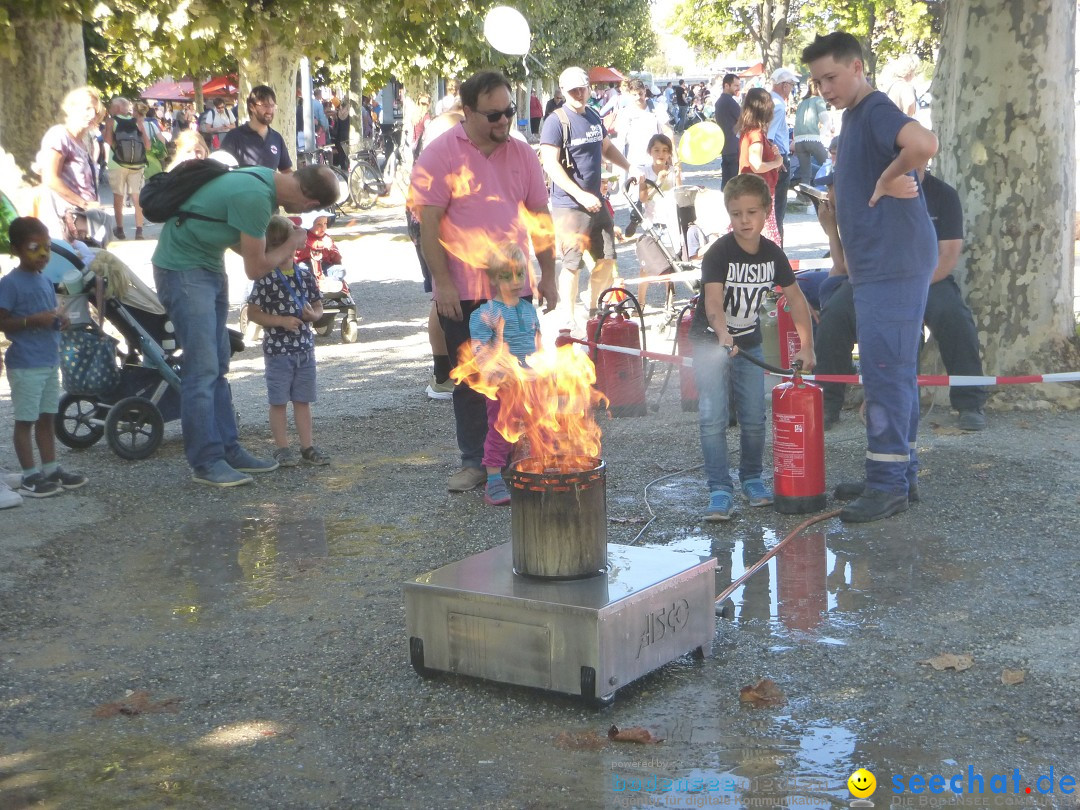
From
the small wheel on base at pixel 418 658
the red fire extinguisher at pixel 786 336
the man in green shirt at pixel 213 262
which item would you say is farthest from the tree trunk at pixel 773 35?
the small wheel on base at pixel 418 658

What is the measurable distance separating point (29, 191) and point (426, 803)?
10.7 metres

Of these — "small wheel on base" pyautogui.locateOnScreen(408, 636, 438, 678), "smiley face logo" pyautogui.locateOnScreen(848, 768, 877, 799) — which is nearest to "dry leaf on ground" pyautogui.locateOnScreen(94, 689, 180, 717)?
"small wheel on base" pyautogui.locateOnScreen(408, 636, 438, 678)

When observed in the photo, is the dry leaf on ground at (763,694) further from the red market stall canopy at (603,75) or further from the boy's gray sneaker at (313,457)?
the red market stall canopy at (603,75)

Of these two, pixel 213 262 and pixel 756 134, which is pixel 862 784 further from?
pixel 756 134

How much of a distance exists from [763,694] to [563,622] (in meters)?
0.74

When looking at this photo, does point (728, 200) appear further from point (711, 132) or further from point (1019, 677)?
point (711, 132)

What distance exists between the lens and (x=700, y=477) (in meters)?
7.60

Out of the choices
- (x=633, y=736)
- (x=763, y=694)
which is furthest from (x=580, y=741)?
(x=763, y=694)

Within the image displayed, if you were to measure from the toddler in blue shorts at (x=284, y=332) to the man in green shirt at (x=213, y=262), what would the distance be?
0.21 m

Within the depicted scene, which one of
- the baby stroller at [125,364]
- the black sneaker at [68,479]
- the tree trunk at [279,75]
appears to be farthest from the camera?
the tree trunk at [279,75]

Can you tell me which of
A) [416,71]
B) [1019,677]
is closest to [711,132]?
[416,71]

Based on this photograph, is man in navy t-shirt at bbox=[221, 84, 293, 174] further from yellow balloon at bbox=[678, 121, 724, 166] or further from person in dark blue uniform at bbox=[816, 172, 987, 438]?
yellow balloon at bbox=[678, 121, 724, 166]

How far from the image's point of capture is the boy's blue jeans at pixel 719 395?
673cm

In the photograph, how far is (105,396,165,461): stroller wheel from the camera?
8383mm
